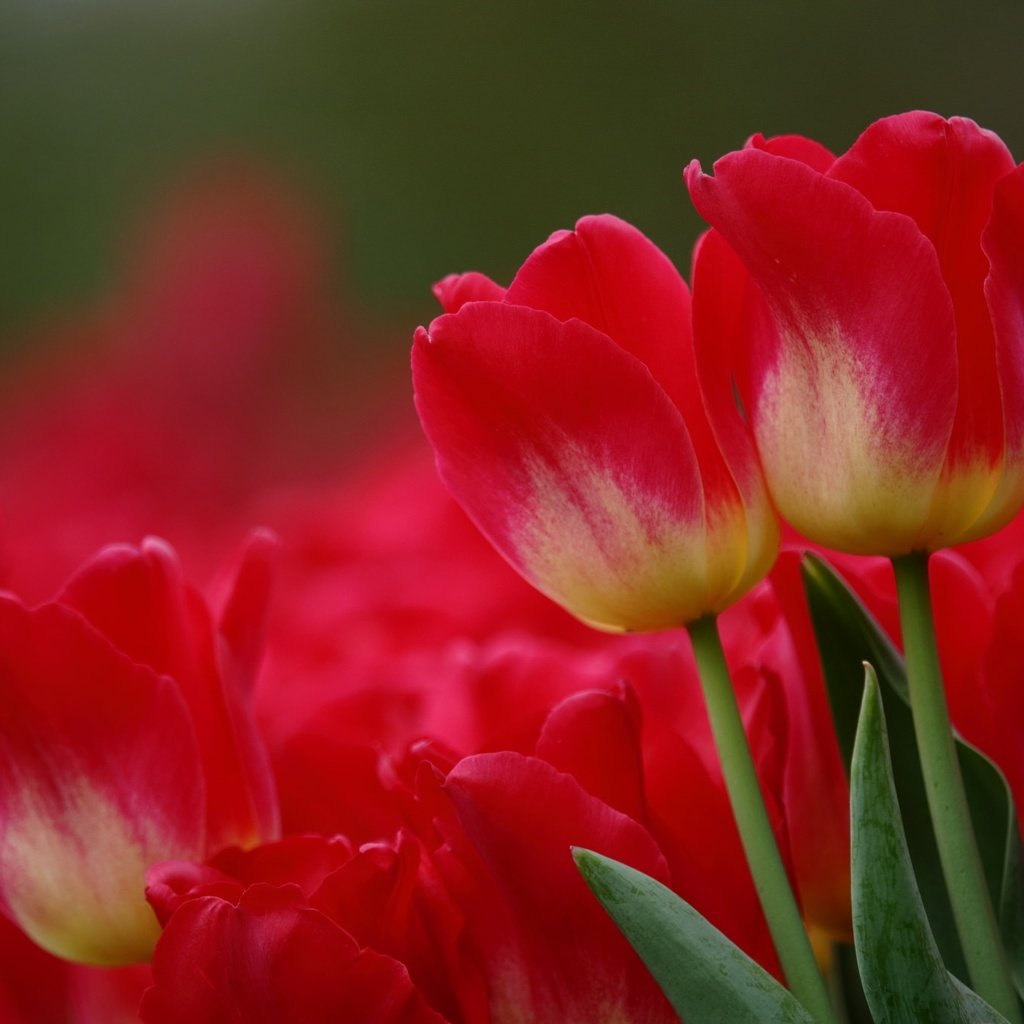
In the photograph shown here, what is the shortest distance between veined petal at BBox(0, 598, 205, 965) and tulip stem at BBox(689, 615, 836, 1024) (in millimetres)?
110

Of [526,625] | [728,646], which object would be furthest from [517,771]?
[526,625]

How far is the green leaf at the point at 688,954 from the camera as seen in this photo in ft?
0.91

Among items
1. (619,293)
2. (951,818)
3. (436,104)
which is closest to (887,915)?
(951,818)

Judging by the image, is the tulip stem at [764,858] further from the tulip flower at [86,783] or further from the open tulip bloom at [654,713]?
the tulip flower at [86,783]

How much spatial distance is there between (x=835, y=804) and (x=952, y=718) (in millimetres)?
36

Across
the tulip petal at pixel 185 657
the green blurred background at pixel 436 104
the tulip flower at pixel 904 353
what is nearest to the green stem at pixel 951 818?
the tulip flower at pixel 904 353

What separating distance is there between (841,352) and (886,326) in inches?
0.4

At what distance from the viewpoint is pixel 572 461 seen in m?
0.31

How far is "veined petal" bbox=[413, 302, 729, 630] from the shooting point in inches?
11.6

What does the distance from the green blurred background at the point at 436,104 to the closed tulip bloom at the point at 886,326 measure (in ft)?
7.29

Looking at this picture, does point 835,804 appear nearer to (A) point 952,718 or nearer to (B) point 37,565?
(A) point 952,718

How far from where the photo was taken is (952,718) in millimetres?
357

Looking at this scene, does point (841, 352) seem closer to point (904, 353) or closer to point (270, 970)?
point (904, 353)

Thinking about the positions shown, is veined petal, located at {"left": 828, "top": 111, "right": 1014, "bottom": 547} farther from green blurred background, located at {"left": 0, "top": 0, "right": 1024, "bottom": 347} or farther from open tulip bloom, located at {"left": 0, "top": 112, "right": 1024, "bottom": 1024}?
green blurred background, located at {"left": 0, "top": 0, "right": 1024, "bottom": 347}
